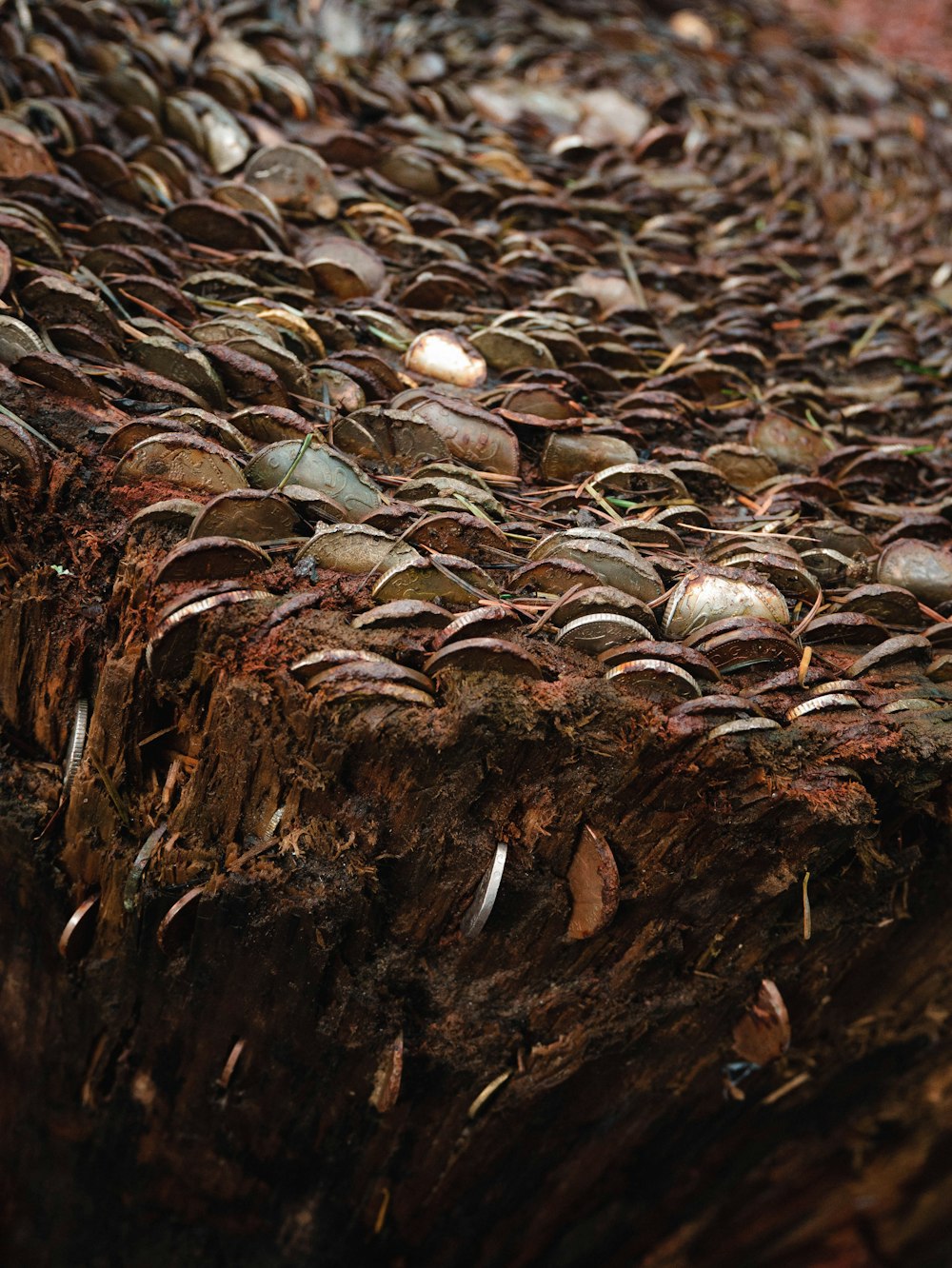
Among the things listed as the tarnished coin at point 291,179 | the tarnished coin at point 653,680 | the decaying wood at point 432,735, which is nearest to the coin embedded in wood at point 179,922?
the decaying wood at point 432,735

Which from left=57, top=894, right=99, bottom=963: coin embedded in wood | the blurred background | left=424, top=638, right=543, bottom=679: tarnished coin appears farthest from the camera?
the blurred background

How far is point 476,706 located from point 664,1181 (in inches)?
68.4

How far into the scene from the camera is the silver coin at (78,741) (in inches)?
74.1

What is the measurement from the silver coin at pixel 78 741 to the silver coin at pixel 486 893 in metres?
0.76

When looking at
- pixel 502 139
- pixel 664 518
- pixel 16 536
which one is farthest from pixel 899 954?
pixel 502 139

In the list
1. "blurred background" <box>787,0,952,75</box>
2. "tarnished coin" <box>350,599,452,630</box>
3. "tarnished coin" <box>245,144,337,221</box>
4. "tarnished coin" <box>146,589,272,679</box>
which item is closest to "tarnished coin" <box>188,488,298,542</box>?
"tarnished coin" <box>146,589,272,679</box>

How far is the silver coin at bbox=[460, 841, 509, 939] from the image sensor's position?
1.75 metres

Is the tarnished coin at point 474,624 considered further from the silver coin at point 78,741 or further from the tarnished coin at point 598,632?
the silver coin at point 78,741

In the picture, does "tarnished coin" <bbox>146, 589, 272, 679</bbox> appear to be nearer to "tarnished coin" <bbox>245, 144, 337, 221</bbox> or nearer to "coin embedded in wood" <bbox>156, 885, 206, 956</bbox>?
"coin embedded in wood" <bbox>156, 885, 206, 956</bbox>

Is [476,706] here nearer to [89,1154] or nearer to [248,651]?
[248,651]

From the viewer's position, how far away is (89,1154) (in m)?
2.30

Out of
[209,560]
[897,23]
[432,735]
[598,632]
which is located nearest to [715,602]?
[598,632]

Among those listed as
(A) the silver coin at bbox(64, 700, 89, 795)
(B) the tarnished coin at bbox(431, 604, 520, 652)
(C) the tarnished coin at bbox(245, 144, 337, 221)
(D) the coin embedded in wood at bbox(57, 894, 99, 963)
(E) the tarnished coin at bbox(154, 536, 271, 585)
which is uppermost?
(C) the tarnished coin at bbox(245, 144, 337, 221)

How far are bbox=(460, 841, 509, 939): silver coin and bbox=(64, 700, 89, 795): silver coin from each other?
2.50 ft
